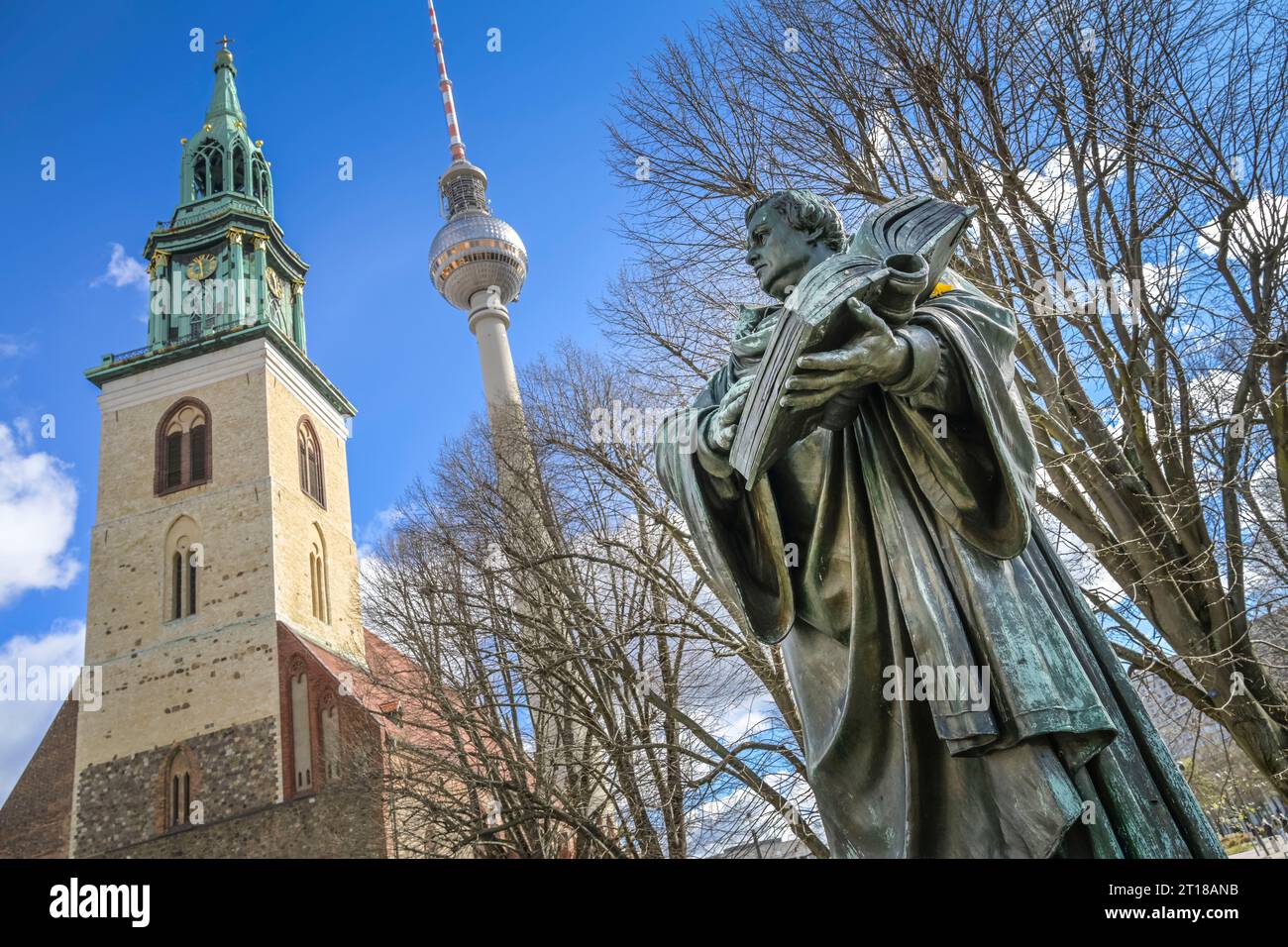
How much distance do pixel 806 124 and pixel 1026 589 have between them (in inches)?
363

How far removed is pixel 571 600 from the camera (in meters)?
14.7

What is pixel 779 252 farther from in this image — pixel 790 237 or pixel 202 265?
pixel 202 265

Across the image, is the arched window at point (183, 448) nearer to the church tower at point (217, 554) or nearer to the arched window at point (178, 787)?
the church tower at point (217, 554)

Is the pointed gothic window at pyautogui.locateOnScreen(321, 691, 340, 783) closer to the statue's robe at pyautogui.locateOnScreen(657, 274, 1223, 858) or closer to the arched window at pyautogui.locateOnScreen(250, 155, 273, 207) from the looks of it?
the arched window at pyautogui.locateOnScreen(250, 155, 273, 207)

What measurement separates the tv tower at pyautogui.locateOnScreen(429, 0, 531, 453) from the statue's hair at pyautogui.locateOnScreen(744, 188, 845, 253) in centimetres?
4919

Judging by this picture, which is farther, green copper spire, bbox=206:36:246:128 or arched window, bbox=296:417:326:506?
green copper spire, bbox=206:36:246:128

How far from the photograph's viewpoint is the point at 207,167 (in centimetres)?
4797

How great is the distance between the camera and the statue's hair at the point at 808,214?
285cm

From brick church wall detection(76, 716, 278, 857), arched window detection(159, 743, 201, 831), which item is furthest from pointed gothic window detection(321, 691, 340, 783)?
arched window detection(159, 743, 201, 831)

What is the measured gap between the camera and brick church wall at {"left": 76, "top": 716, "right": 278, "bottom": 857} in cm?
3262

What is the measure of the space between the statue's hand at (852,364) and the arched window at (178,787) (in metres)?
35.0

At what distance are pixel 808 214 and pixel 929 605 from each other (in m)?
1.17

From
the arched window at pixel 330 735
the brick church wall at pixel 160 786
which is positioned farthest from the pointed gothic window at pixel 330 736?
the brick church wall at pixel 160 786

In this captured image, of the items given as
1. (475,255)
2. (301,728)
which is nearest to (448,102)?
(475,255)
